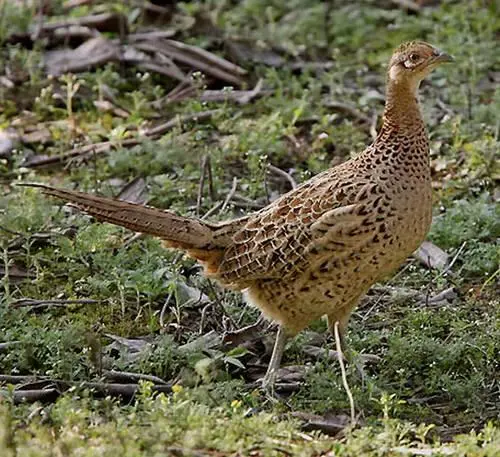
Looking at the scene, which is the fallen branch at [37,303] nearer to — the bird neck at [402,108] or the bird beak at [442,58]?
the bird neck at [402,108]

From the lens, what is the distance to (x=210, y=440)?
16.2 ft

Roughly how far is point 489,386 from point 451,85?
12.8 feet

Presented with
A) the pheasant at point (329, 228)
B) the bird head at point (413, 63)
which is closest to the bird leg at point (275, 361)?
the pheasant at point (329, 228)

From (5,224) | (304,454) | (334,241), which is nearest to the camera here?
(304,454)

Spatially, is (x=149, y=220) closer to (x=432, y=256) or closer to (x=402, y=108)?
(x=402, y=108)

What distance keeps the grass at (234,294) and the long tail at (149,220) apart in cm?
47

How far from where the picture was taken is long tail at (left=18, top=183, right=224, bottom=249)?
604 centimetres

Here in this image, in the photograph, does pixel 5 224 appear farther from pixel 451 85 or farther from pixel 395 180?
pixel 451 85

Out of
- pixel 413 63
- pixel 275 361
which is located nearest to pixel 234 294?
pixel 275 361

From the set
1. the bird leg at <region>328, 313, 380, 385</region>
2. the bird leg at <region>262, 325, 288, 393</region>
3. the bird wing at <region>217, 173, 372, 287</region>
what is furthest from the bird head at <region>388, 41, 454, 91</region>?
the bird leg at <region>262, 325, 288, 393</region>

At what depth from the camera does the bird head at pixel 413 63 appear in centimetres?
609

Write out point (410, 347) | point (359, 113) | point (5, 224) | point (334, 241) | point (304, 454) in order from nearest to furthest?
point (304, 454) → point (334, 241) → point (410, 347) → point (5, 224) → point (359, 113)

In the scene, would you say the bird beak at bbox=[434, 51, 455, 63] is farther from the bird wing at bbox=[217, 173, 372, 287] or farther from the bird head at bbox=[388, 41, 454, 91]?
the bird wing at bbox=[217, 173, 372, 287]

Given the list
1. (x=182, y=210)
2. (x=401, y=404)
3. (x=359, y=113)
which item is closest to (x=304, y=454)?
(x=401, y=404)
